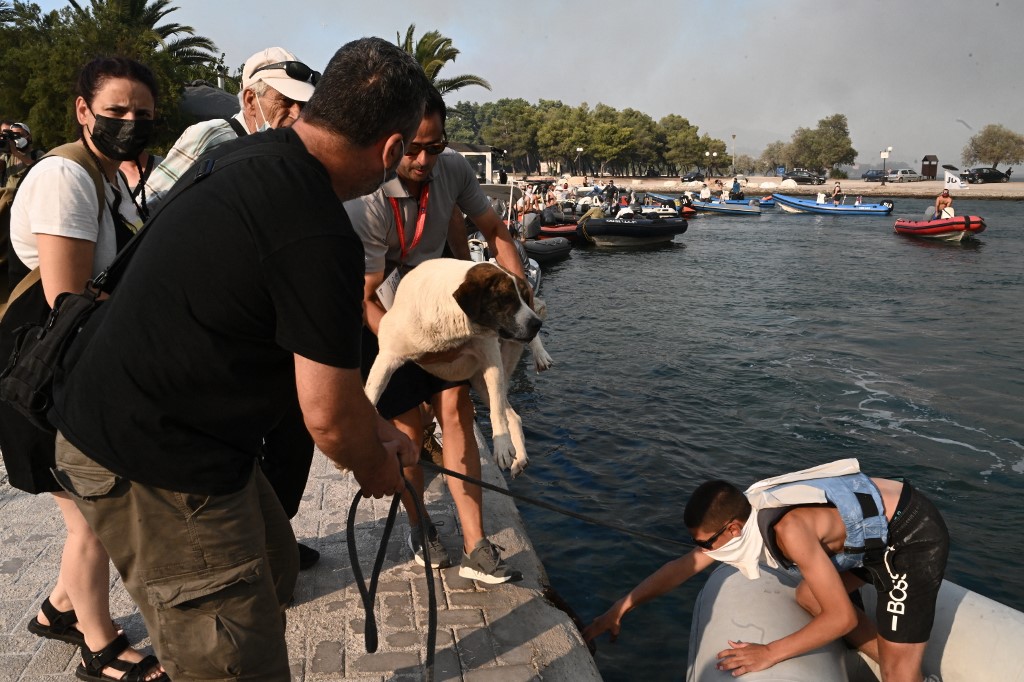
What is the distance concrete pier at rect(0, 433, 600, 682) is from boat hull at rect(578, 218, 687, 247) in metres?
26.9

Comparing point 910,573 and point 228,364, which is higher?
point 228,364

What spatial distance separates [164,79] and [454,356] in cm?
2837

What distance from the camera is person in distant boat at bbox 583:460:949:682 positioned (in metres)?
3.70

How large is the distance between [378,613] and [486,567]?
2.02ft

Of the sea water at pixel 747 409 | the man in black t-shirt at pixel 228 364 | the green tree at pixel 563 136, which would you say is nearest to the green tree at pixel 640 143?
the green tree at pixel 563 136

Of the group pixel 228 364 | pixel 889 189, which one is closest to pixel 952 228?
pixel 228 364

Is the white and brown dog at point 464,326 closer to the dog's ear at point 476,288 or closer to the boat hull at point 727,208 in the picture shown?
the dog's ear at point 476,288

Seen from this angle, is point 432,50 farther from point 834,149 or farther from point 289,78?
point 834,149

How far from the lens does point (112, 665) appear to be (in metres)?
3.21

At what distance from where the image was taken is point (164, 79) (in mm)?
27266

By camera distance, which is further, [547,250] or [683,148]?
[683,148]

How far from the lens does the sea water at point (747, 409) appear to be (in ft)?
20.7

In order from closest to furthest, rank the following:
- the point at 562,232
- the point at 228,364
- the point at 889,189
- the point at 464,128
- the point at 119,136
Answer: the point at 228,364, the point at 119,136, the point at 562,232, the point at 889,189, the point at 464,128

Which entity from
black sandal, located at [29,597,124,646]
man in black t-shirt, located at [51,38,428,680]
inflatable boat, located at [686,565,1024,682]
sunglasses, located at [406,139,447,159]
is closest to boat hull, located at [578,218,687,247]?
inflatable boat, located at [686,565,1024,682]
